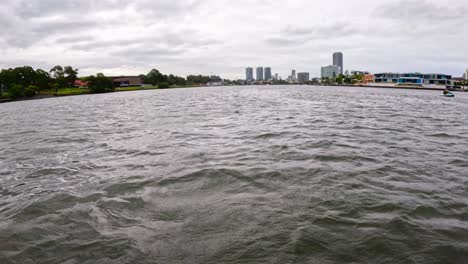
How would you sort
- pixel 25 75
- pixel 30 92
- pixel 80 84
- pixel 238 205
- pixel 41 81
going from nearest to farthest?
pixel 238 205 < pixel 30 92 < pixel 25 75 < pixel 41 81 < pixel 80 84

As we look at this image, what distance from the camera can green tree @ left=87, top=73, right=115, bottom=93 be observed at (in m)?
132

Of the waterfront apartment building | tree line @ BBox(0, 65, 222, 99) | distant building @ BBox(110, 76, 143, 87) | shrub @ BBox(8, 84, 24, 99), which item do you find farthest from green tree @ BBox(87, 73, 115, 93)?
the waterfront apartment building

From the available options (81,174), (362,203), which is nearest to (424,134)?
(362,203)

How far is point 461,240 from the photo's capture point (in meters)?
5.25

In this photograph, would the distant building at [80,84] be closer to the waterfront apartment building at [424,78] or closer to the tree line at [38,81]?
the tree line at [38,81]

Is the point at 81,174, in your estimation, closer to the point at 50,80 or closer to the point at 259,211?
the point at 259,211

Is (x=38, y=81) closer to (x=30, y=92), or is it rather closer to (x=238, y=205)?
(x=30, y=92)

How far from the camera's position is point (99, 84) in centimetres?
13375

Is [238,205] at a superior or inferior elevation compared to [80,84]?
inferior

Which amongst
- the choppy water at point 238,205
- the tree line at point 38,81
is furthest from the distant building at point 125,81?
the choppy water at point 238,205

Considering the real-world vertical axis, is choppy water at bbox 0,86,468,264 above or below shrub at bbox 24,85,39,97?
below

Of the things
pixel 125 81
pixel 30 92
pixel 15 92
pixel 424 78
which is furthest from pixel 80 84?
pixel 424 78

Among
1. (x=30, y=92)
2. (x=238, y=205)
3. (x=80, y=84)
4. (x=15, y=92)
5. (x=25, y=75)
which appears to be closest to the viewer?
(x=238, y=205)

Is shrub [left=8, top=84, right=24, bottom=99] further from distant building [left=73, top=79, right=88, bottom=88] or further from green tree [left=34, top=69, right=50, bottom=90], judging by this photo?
distant building [left=73, top=79, right=88, bottom=88]
